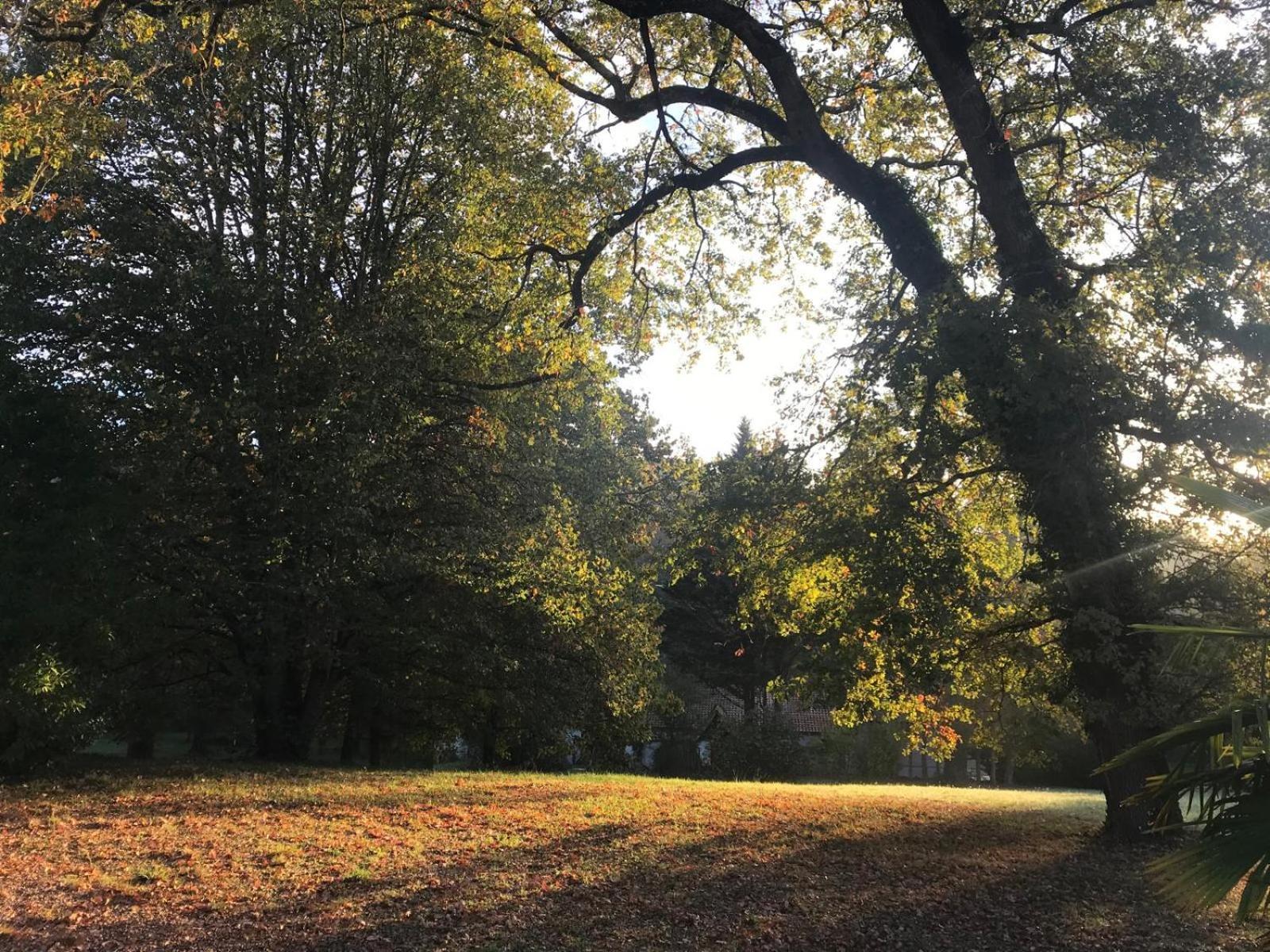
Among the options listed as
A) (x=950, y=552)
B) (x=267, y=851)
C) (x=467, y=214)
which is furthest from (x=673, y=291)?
(x=267, y=851)

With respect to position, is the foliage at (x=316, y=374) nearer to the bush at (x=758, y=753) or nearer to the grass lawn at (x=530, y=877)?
the grass lawn at (x=530, y=877)

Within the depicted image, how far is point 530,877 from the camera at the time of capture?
7.16 meters

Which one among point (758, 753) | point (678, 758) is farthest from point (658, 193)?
point (678, 758)

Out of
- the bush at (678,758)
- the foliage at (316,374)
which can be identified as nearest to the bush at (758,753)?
the bush at (678,758)

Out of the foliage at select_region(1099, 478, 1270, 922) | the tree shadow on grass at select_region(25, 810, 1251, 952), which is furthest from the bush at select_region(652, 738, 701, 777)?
the foliage at select_region(1099, 478, 1270, 922)

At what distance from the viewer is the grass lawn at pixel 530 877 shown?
5855 millimetres

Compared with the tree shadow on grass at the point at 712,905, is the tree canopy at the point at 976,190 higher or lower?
higher

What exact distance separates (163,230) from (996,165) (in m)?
12.2

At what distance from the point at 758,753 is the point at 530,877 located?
19.8 m

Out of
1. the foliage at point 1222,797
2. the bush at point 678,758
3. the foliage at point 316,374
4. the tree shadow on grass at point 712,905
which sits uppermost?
the foliage at point 316,374

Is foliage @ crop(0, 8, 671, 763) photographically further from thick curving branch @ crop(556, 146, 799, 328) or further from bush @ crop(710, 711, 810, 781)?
bush @ crop(710, 711, 810, 781)

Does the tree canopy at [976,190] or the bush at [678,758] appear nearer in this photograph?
the tree canopy at [976,190]

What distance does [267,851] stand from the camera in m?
7.66

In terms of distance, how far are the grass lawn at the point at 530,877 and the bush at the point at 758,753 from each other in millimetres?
14758
